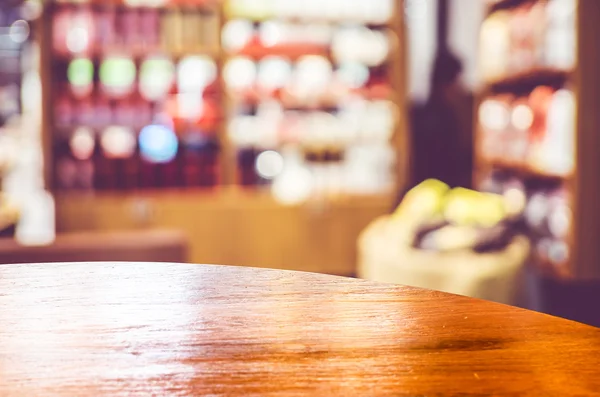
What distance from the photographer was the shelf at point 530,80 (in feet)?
14.3

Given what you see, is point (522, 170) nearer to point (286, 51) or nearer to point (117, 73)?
point (286, 51)

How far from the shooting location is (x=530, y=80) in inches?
191

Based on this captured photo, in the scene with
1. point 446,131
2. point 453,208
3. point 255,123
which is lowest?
point 453,208

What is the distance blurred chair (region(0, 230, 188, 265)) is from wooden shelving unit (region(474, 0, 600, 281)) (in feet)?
6.59

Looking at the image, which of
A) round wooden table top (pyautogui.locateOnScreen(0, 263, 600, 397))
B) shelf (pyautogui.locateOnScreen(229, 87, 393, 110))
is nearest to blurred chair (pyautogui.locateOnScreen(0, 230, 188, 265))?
round wooden table top (pyautogui.locateOnScreen(0, 263, 600, 397))

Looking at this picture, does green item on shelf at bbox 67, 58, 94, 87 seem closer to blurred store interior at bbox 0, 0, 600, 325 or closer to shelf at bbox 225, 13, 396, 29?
blurred store interior at bbox 0, 0, 600, 325

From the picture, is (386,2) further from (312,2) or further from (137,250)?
(137,250)

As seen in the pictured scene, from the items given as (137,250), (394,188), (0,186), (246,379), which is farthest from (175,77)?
(246,379)

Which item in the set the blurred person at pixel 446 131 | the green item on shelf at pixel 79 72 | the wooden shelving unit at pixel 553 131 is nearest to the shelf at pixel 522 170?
the wooden shelving unit at pixel 553 131

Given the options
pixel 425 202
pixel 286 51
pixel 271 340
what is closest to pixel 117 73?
pixel 286 51

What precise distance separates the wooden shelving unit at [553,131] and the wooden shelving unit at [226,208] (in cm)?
89

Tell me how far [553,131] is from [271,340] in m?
3.70

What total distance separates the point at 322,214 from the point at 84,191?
5.64 ft

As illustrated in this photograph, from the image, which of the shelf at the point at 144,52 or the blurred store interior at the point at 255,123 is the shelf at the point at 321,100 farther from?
the shelf at the point at 144,52
